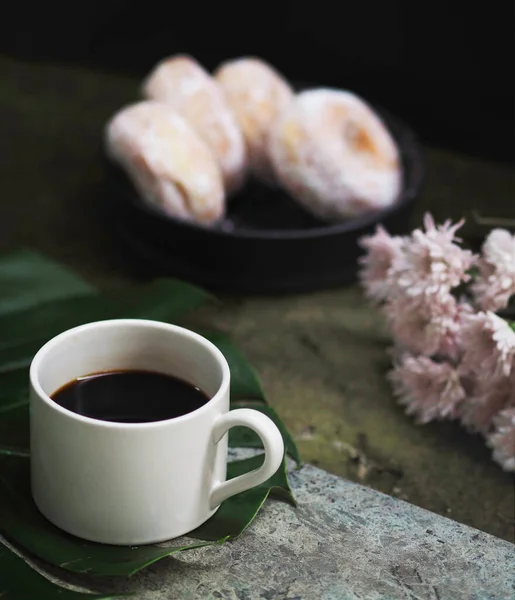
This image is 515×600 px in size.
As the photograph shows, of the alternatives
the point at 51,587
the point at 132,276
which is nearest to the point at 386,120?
the point at 132,276

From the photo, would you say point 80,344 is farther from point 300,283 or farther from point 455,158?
point 455,158

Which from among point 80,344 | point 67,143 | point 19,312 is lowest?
point 67,143

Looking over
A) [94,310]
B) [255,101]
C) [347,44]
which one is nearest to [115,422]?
[94,310]

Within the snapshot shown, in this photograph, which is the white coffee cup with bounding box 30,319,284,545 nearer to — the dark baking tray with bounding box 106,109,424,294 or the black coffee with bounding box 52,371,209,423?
the black coffee with bounding box 52,371,209,423

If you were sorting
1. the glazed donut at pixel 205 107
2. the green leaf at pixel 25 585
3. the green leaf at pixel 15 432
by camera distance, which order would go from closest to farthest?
the green leaf at pixel 25 585
the green leaf at pixel 15 432
the glazed donut at pixel 205 107

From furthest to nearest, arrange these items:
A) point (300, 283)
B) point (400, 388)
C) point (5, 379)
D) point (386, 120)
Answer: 1. point (386, 120)
2. point (300, 283)
3. point (400, 388)
4. point (5, 379)

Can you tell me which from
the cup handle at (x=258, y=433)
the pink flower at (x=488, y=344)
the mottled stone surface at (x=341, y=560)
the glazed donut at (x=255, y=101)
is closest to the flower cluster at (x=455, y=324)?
the pink flower at (x=488, y=344)

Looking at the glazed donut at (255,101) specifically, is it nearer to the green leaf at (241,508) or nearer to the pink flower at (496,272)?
the pink flower at (496,272)
